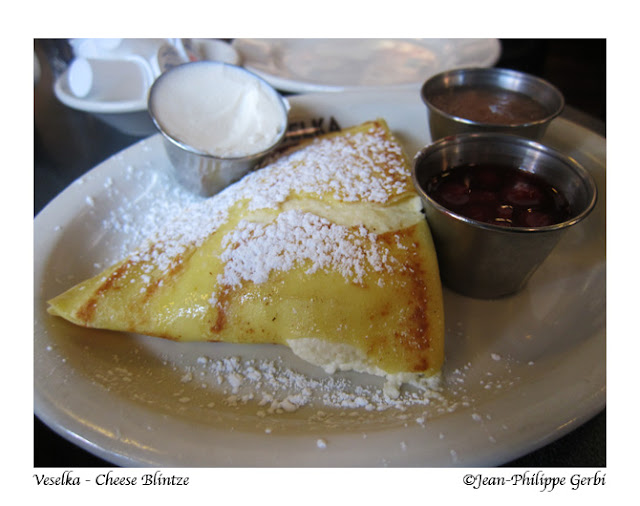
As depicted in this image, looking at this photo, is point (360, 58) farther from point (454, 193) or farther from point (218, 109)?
point (454, 193)

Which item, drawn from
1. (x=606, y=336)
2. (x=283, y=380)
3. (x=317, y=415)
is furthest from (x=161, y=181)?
(x=606, y=336)

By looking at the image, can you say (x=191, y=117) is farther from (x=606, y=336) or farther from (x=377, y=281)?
(x=606, y=336)

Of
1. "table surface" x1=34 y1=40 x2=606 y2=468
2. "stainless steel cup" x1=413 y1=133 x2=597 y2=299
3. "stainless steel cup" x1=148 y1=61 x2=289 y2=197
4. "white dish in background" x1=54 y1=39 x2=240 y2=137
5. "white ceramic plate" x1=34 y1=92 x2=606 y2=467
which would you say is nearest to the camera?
"white ceramic plate" x1=34 y1=92 x2=606 y2=467

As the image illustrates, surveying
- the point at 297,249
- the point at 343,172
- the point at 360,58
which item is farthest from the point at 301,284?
the point at 360,58

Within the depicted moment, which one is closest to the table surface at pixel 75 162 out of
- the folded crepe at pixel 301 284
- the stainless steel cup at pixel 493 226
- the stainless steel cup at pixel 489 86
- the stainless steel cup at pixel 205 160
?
the folded crepe at pixel 301 284

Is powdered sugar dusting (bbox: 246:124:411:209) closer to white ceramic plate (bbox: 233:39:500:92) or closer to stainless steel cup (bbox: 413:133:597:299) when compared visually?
stainless steel cup (bbox: 413:133:597:299)

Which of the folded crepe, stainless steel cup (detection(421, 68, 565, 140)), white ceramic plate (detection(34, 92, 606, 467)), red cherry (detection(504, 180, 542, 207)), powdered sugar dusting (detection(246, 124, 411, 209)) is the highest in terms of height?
stainless steel cup (detection(421, 68, 565, 140))

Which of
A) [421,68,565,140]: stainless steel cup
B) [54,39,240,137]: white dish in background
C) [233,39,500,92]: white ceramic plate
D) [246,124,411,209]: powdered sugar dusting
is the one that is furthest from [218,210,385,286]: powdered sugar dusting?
[233,39,500,92]: white ceramic plate

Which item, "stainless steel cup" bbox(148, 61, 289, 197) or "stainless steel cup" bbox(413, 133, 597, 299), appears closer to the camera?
"stainless steel cup" bbox(413, 133, 597, 299)

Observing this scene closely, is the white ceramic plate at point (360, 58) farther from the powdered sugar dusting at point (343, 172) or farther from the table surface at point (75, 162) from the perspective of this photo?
the powdered sugar dusting at point (343, 172)

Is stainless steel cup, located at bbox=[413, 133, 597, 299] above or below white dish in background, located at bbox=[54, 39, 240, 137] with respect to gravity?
below
